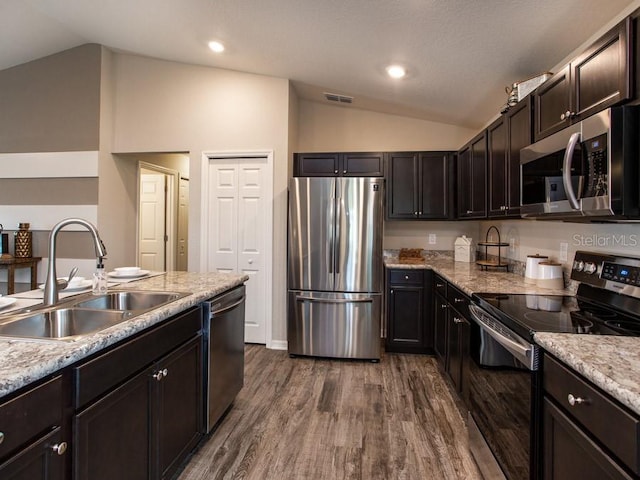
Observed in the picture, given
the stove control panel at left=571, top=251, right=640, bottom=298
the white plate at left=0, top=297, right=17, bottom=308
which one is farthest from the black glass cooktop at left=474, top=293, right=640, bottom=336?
the white plate at left=0, top=297, right=17, bottom=308

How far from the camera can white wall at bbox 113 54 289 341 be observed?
3.71m

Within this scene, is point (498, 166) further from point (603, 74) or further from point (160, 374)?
point (160, 374)

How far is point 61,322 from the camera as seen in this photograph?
5.08 ft

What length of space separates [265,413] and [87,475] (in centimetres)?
142

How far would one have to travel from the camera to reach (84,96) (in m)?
3.88

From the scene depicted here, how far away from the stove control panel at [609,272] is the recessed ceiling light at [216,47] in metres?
3.23

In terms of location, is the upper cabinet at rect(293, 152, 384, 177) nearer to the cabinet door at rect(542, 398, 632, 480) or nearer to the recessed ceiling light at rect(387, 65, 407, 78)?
the recessed ceiling light at rect(387, 65, 407, 78)

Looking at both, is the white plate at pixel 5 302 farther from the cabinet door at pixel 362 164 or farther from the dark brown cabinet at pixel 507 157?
the cabinet door at pixel 362 164

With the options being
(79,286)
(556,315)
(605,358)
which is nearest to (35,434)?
(79,286)

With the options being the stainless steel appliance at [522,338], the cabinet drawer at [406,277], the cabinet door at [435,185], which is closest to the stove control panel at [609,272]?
the stainless steel appliance at [522,338]

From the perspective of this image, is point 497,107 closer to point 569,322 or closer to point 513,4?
point 513,4

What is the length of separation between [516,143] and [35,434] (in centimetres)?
267

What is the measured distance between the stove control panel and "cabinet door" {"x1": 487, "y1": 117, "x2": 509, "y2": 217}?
25.2 inches

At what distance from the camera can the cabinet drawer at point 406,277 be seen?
3424 mm
